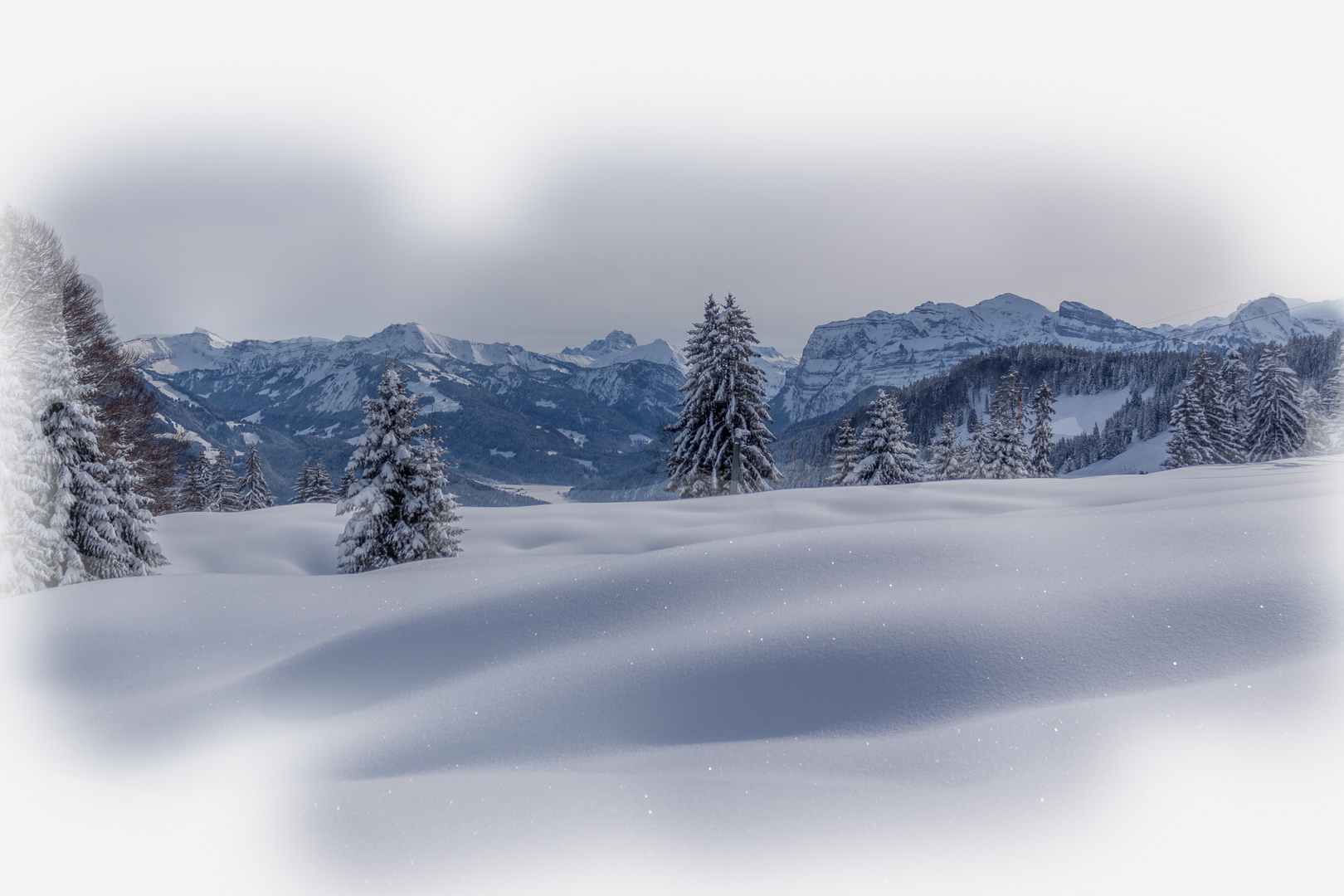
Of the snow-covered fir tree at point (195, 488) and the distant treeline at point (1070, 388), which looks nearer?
the snow-covered fir tree at point (195, 488)

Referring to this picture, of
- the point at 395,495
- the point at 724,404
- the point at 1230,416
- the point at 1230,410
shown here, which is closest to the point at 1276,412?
the point at 1230,416

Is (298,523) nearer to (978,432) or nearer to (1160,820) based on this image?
(1160,820)

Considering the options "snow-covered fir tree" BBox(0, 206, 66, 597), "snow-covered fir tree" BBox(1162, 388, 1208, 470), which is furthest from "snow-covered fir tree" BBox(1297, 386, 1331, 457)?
"snow-covered fir tree" BBox(0, 206, 66, 597)

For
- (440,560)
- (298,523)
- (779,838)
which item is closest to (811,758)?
(779,838)

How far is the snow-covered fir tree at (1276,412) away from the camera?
37.9m

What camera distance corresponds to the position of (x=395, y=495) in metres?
13.7

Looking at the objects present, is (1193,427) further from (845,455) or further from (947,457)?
(845,455)

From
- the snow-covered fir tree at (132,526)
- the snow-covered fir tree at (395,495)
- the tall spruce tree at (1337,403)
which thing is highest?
the tall spruce tree at (1337,403)

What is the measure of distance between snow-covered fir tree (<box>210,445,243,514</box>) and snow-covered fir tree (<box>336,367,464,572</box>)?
2865 cm

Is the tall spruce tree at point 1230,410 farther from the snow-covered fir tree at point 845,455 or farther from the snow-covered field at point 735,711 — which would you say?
the snow-covered field at point 735,711

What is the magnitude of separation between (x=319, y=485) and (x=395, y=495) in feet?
104

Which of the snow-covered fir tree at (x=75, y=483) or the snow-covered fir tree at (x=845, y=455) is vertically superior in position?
the snow-covered fir tree at (x=845, y=455)

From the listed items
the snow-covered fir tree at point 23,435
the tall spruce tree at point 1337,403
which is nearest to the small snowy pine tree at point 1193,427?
the tall spruce tree at point 1337,403

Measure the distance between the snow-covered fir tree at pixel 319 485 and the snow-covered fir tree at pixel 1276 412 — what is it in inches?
2319
